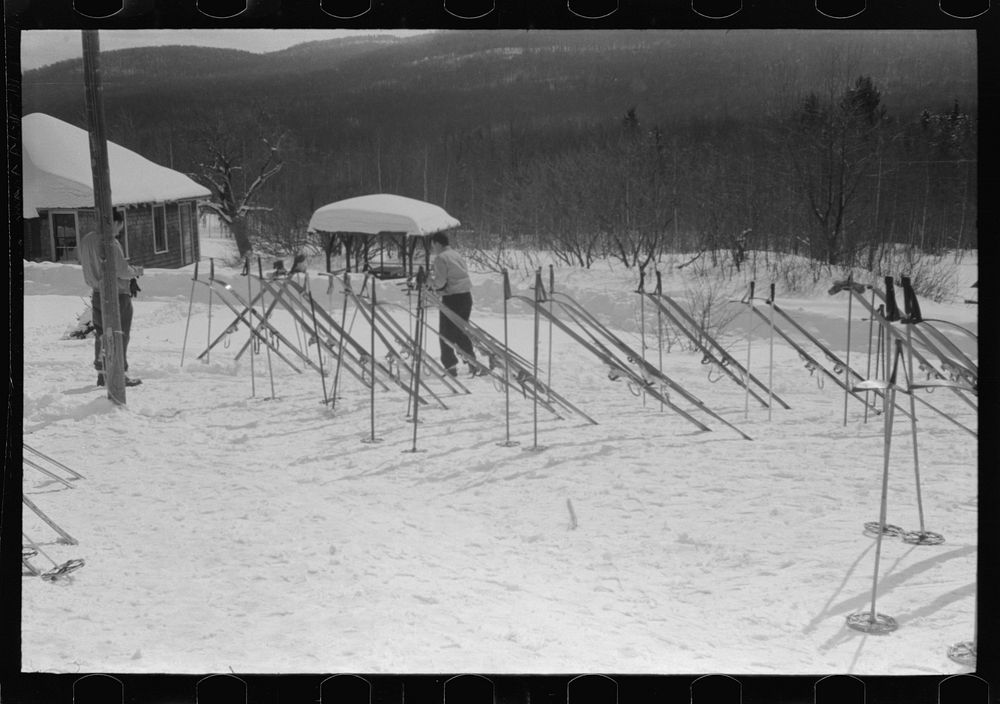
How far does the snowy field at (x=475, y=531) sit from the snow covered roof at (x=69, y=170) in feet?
1.59

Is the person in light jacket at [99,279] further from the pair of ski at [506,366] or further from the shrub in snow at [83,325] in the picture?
the pair of ski at [506,366]

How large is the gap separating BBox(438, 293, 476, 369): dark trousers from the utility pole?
83.8 inches

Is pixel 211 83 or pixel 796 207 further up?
pixel 211 83

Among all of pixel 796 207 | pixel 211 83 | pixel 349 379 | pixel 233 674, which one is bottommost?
pixel 233 674

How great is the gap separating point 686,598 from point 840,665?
23.3 inches

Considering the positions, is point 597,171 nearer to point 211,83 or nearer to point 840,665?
point 211,83

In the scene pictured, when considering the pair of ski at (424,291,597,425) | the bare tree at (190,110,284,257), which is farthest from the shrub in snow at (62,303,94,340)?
the pair of ski at (424,291,597,425)

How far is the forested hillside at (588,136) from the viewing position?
14.8 feet

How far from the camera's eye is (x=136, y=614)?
3197 millimetres

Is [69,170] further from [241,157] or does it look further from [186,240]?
[186,240]

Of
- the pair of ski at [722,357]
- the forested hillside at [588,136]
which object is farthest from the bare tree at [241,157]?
the pair of ski at [722,357]
